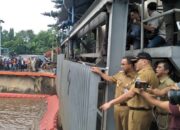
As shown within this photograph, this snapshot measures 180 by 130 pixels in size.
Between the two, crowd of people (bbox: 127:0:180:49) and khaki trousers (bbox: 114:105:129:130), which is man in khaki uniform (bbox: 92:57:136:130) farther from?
crowd of people (bbox: 127:0:180:49)

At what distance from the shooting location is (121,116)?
6188 mm

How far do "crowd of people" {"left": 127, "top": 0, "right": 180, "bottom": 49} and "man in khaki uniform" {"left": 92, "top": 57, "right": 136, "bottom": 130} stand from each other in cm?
57

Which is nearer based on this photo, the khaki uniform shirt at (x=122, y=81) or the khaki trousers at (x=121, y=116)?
the khaki uniform shirt at (x=122, y=81)

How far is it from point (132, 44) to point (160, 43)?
3.73 ft

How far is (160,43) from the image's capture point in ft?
21.1

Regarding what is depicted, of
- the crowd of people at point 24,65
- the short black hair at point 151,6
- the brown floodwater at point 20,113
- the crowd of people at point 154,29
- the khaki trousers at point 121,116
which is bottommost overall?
the brown floodwater at point 20,113

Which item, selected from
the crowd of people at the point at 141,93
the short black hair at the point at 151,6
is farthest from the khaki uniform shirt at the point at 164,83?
the short black hair at the point at 151,6

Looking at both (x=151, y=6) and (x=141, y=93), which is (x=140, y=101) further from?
(x=151, y=6)

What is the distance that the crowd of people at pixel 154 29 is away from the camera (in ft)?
19.6

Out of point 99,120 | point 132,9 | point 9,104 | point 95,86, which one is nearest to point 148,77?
point 95,86

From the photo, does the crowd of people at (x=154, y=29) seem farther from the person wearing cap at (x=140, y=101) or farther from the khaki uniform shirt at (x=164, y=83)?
the person wearing cap at (x=140, y=101)

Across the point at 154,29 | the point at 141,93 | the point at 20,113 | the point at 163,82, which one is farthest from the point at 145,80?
the point at 20,113

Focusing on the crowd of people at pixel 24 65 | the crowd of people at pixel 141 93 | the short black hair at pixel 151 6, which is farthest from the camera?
the crowd of people at pixel 24 65

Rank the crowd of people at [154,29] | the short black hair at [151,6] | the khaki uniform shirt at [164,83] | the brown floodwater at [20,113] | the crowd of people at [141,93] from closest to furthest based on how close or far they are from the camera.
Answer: the crowd of people at [141,93], the khaki uniform shirt at [164,83], the crowd of people at [154,29], the short black hair at [151,6], the brown floodwater at [20,113]
